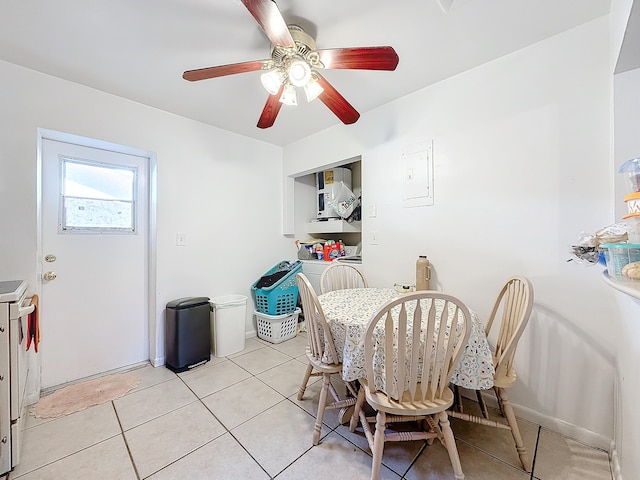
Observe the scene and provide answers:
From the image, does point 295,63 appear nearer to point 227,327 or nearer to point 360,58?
point 360,58

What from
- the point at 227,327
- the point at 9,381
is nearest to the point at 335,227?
the point at 227,327

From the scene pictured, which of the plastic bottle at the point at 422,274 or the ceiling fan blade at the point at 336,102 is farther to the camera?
the plastic bottle at the point at 422,274

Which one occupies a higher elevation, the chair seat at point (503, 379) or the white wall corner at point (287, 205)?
the white wall corner at point (287, 205)

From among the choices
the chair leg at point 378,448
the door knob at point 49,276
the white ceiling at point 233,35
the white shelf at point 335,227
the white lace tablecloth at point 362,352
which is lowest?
the chair leg at point 378,448

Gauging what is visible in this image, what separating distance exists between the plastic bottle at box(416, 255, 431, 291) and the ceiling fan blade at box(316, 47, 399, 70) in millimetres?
1279

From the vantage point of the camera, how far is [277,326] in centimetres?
282

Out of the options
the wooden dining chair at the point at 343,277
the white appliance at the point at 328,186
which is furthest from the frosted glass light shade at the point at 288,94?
the white appliance at the point at 328,186

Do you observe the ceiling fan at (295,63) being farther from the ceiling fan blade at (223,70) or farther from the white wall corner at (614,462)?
the white wall corner at (614,462)

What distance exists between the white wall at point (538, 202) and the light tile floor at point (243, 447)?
1.15 ft

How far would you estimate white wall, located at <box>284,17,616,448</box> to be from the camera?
4.54ft

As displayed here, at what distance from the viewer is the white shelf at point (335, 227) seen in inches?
125

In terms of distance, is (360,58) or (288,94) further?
(288,94)

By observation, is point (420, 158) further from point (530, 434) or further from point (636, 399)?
point (530, 434)

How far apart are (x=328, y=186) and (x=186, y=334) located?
2.23 meters
